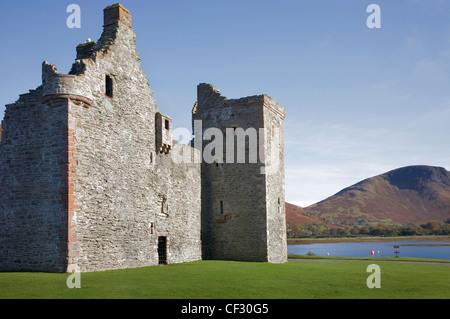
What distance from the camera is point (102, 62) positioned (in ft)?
55.5

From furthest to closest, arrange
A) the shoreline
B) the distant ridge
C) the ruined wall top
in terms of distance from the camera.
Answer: the distant ridge, the shoreline, the ruined wall top

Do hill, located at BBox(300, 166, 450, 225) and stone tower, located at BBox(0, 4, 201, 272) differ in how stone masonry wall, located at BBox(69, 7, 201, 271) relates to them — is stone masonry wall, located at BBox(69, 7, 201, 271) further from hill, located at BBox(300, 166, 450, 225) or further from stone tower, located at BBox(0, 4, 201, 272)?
hill, located at BBox(300, 166, 450, 225)

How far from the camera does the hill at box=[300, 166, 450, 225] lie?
150 m

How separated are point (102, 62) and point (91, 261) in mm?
7746

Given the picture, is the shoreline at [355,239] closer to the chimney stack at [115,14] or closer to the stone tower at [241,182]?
the stone tower at [241,182]

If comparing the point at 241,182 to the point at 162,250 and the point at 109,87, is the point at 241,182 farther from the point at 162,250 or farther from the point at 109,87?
the point at 109,87

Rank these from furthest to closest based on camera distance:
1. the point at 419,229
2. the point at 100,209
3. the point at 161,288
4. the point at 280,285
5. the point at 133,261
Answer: the point at 419,229, the point at 133,261, the point at 100,209, the point at 280,285, the point at 161,288

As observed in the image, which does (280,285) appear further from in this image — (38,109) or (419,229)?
(419,229)

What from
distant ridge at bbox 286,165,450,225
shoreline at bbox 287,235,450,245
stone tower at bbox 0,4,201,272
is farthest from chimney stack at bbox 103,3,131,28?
distant ridge at bbox 286,165,450,225

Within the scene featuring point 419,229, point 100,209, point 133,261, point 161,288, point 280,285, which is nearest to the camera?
point 161,288

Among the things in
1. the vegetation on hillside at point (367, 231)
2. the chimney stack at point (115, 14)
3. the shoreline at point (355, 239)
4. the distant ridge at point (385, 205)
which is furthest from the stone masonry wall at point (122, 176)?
the distant ridge at point (385, 205)

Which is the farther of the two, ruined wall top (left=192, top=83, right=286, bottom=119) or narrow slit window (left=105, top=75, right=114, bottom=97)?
ruined wall top (left=192, top=83, right=286, bottom=119)

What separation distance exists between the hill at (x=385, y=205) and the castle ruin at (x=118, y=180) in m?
115

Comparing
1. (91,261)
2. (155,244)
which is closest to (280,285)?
(91,261)
